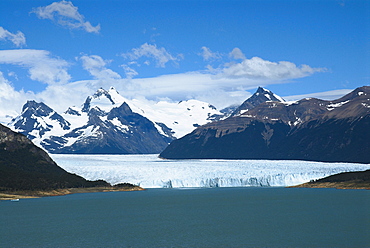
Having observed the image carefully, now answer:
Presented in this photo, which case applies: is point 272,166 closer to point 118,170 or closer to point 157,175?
point 157,175

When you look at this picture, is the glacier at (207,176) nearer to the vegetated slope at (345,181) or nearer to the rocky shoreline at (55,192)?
the vegetated slope at (345,181)

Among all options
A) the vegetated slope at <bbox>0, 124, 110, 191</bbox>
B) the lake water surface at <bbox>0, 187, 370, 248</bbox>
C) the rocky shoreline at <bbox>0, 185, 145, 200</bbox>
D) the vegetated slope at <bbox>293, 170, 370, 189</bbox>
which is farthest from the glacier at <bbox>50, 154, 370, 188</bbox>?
the lake water surface at <bbox>0, 187, 370, 248</bbox>

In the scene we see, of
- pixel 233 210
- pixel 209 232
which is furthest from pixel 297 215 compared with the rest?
pixel 209 232

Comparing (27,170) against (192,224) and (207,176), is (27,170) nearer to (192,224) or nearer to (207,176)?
(207,176)

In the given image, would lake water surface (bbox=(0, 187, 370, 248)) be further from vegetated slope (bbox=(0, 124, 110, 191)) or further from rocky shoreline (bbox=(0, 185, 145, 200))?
vegetated slope (bbox=(0, 124, 110, 191))

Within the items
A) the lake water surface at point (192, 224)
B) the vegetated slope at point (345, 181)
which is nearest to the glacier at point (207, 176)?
the vegetated slope at point (345, 181)

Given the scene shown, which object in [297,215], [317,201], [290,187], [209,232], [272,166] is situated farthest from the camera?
[272,166]

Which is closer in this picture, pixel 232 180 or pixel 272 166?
pixel 232 180

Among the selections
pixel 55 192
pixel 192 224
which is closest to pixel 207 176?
pixel 55 192
